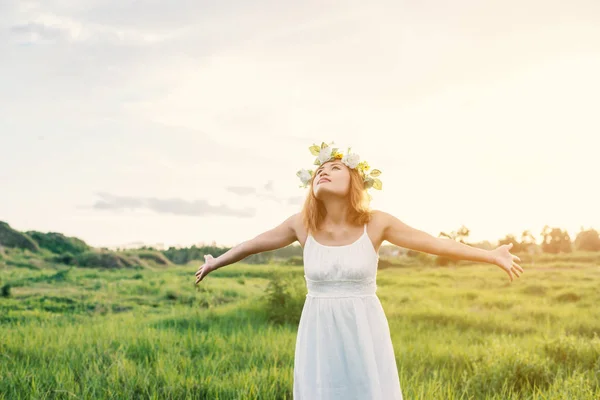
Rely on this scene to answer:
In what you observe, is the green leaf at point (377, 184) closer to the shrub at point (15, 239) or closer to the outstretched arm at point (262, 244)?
the outstretched arm at point (262, 244)

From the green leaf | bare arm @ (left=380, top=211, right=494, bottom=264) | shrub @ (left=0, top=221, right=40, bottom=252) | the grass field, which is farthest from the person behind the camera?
shrub @ (left=0, top=221, right=40, bottom=252)

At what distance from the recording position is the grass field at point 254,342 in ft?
18.8

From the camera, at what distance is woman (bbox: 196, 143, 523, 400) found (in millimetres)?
3770

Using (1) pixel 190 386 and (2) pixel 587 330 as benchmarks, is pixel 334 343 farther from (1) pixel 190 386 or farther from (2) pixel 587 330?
(2) pixel 587 330

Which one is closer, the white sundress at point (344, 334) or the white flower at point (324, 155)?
the white sundress at point (344, 334)

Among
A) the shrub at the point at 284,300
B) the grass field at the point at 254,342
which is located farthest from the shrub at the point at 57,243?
the shrub at the point at 284,300

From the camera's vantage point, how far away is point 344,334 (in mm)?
3791

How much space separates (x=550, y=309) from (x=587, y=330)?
1.89 meters

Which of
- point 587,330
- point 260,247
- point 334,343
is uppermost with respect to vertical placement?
point 260,247

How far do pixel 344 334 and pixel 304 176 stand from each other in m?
1.28

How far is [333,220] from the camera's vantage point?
4.20 metres

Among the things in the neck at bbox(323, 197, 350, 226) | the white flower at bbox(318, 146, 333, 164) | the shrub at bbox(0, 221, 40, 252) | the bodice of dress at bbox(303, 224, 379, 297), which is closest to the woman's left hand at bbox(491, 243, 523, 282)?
the bodice of dress at bbox(303, 224, 379, 297)

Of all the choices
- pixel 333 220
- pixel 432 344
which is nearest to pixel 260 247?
pixel 333 220

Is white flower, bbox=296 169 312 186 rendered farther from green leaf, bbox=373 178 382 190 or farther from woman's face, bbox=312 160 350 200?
green leaf, bbox=373 178 382 190
